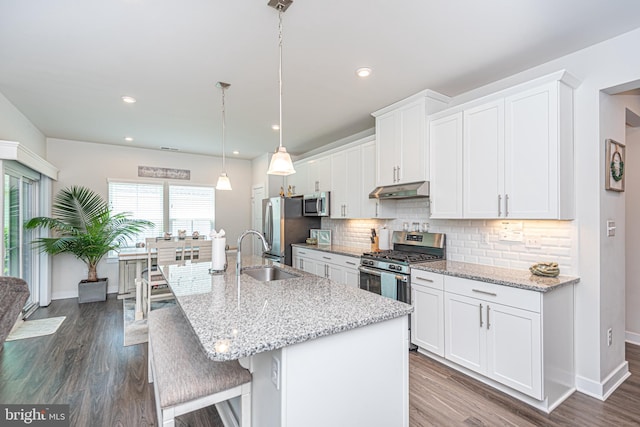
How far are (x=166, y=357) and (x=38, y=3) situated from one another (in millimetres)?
2304

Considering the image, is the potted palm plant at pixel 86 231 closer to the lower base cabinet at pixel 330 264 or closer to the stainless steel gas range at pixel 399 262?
the lower base cabinet at pixel 330 264

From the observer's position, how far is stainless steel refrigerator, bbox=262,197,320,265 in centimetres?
506

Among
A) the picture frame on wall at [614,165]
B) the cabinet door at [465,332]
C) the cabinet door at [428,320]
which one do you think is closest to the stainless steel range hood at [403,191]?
the cabinet door at [428,320]

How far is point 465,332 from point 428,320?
366 millimetres

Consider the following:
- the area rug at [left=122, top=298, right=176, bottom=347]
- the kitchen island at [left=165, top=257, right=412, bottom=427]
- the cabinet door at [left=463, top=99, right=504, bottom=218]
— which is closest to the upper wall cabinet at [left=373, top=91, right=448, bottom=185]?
the cabinet door at [left=463, top=99, right=504, bottom=218]

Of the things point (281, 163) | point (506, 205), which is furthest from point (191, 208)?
point (506, 205)

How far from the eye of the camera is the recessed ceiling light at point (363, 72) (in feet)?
9.06

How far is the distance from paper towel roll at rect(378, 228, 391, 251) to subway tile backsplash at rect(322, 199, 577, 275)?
137 millimetres

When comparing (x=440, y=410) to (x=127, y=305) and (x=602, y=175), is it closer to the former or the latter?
Result: (x=602, y=175)

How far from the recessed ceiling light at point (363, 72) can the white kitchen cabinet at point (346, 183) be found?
4.63 ft

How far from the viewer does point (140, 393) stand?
2.38 meters

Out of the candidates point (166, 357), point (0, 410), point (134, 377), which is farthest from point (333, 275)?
point (0, 410)

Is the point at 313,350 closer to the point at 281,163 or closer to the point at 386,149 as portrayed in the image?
the point at 281,163

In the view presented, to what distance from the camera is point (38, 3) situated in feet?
6.32
